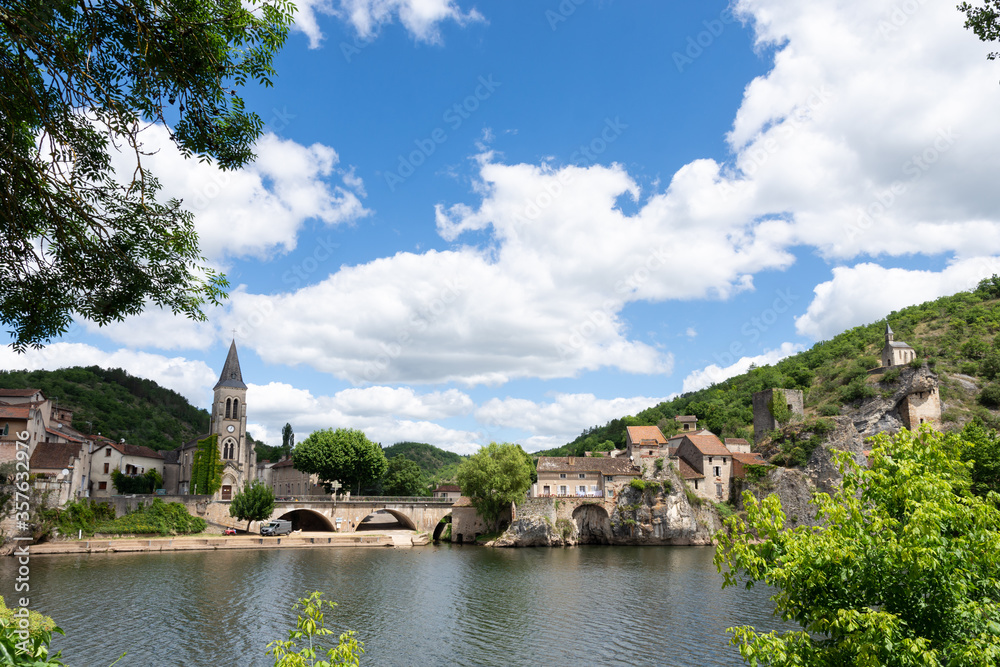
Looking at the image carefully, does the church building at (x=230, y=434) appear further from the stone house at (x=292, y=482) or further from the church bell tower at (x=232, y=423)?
the stone house at (x=292, y=482)

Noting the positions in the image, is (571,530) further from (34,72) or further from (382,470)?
(34,72)

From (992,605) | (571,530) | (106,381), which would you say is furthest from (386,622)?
(106,381)

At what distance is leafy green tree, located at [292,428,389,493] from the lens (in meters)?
77.4

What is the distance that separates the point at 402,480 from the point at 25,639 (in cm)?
8629

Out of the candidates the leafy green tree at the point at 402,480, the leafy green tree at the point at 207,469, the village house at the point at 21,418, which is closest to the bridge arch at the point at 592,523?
the leafy green tree at the point at 402,480

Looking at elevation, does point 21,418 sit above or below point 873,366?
below

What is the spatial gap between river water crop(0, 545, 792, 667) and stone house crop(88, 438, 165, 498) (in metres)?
26.4

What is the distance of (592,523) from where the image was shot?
6700 centimetres

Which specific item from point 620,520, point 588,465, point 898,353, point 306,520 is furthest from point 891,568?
point 898,353

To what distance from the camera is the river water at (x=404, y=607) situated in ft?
80.6

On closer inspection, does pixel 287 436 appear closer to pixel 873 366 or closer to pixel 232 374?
pixel 232 374

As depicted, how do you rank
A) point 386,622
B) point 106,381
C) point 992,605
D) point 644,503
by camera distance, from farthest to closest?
point 106,381 → point 644,503 → point 386,622 → point 992,605

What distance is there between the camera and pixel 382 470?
265 ft

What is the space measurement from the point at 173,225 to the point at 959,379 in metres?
90.3
